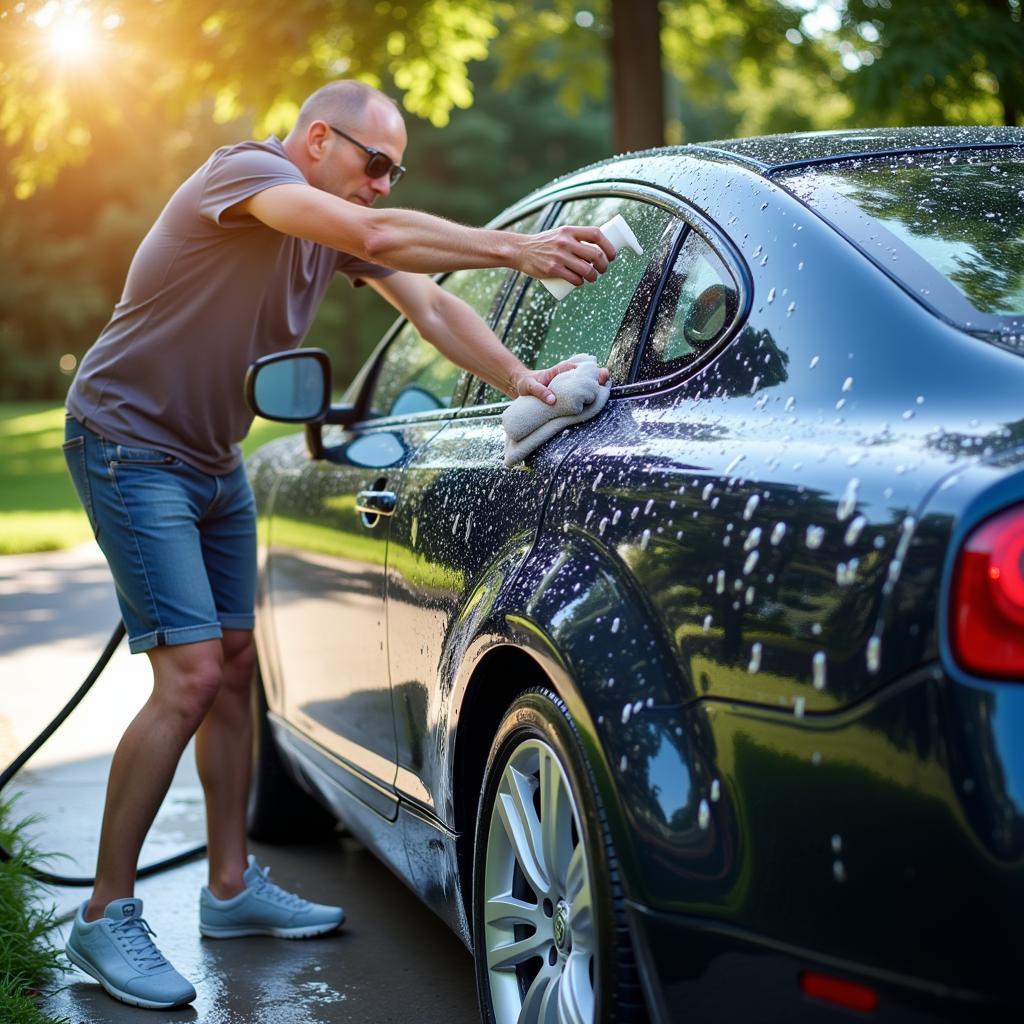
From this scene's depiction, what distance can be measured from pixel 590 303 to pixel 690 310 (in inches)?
20.2

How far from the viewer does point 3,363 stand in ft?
163

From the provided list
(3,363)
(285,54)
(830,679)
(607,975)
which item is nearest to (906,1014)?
A: (830,679)

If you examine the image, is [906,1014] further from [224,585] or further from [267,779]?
[267,779]

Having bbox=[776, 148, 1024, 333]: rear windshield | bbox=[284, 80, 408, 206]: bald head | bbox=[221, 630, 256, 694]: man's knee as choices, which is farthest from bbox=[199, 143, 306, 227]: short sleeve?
bbox=[776, 148, 1024, 333]: rear windshield

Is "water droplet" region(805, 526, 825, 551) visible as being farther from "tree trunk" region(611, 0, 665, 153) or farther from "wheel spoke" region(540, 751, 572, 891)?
"tree trunk" region(611, 0, 665, 153)

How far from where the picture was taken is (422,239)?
10.5ft

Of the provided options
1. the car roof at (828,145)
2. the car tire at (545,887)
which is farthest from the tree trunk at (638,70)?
the car tire at (545,887)

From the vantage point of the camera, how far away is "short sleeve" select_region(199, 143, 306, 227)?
3.48 m

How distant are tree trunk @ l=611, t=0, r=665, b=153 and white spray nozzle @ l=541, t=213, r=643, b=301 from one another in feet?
34.5

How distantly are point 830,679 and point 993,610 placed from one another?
21 cm

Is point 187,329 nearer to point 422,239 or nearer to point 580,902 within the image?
point 422,239

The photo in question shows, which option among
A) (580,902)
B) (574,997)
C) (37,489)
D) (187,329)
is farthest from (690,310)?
(37,489)

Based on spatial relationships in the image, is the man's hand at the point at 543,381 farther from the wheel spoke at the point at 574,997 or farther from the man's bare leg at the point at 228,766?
the man's bare leg at the point at 228,766

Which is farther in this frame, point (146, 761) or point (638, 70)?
point (638, 70)
